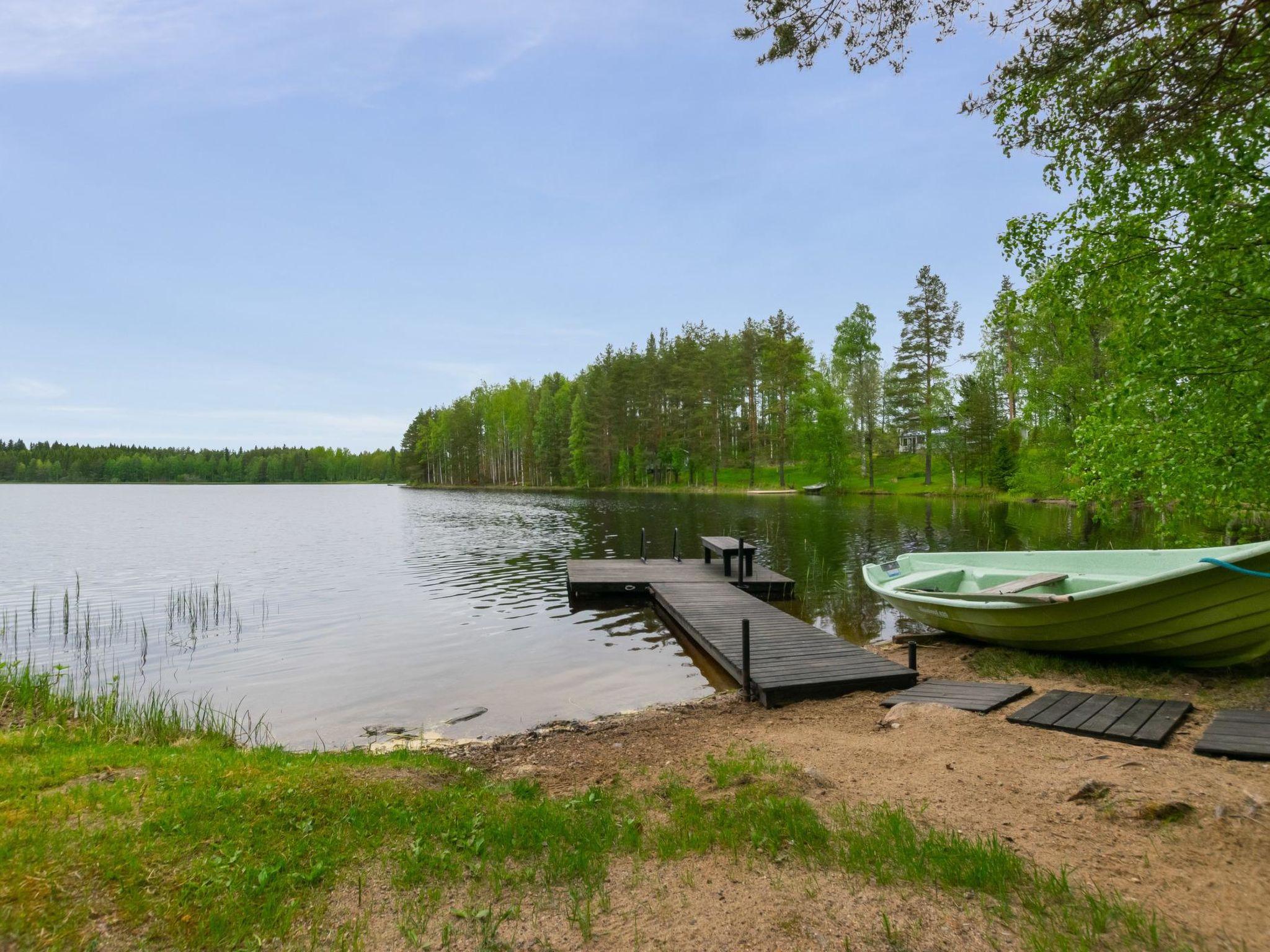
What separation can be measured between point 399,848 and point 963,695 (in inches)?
259

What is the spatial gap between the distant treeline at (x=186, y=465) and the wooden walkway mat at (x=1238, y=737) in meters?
154

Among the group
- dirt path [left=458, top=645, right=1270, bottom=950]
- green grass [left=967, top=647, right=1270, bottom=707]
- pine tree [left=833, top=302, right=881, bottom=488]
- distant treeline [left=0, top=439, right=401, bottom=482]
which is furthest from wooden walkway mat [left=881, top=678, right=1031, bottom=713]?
distant treeline [left=0, top=439, right=401, bottom=482]

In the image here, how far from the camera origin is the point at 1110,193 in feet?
29.7

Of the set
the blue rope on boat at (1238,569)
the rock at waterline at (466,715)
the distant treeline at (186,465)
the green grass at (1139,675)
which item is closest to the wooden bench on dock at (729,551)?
the green grass at (1139,675)

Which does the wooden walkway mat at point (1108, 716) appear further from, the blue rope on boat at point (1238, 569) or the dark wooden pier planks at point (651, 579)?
the dark wooden pier planks at point (651, 579)

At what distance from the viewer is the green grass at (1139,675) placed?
22.3ft

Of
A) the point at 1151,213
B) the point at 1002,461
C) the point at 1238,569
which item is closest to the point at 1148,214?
the point at 1151,213

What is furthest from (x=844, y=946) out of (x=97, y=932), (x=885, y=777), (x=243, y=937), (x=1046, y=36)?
(x=1046, y=36)

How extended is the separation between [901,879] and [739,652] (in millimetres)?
6698

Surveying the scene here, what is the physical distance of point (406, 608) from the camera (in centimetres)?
1616

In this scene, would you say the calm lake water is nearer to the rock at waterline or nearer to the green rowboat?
the rock at waterline

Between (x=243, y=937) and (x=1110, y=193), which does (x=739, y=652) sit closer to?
(x=243, y=937)

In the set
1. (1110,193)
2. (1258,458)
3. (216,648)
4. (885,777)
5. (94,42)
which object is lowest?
(216,648)

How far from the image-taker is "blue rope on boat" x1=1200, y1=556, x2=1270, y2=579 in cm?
647
